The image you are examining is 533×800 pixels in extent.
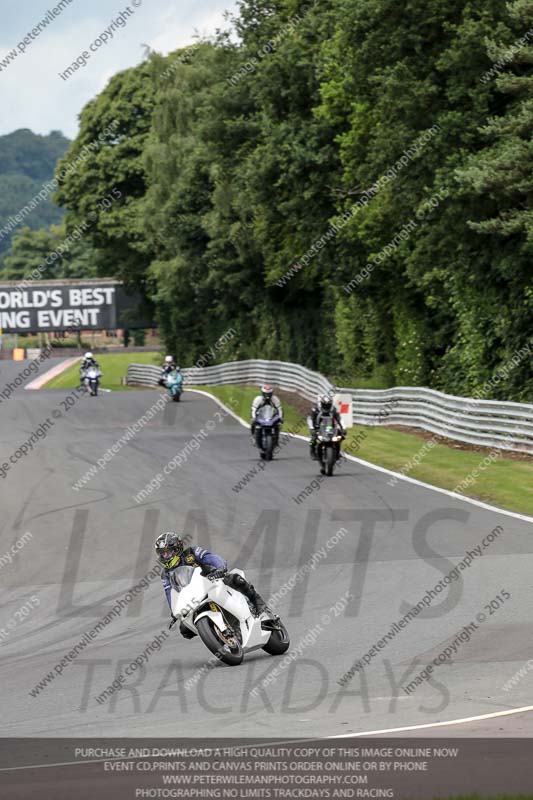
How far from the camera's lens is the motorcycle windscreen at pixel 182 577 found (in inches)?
405

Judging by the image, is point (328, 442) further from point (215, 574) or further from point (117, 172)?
point (117, 172)

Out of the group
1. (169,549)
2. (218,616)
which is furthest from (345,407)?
(218,616)

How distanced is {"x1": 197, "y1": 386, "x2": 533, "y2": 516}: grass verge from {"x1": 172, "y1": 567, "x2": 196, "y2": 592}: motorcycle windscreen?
915cm

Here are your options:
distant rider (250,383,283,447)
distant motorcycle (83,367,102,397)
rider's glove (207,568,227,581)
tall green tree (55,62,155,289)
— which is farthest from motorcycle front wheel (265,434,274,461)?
tall green tree (55,62,155,289)

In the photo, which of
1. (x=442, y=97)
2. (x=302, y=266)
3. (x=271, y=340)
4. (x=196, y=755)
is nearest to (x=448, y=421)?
(x=442, y=97)

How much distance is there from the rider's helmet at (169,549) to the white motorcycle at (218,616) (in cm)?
9

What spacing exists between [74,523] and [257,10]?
31006 millimetres

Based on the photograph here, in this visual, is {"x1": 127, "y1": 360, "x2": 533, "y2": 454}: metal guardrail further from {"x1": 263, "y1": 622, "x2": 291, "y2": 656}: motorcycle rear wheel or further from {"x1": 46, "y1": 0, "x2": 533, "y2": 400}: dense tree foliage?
{"x1": 263, "y1": 622, "x2": 291, "y2": 656}: motorcycle rear wheel

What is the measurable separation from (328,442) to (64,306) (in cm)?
6337

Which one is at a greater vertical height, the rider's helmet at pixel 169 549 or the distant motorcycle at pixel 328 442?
the rider's helmet at pixel 169 549

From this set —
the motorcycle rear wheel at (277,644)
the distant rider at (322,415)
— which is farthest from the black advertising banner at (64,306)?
the motorcycle rear wheel at (277,644)

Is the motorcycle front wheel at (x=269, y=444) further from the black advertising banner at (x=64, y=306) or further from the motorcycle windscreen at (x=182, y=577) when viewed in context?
the black advertising banner at (x=64, y=306)

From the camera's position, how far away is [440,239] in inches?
1215

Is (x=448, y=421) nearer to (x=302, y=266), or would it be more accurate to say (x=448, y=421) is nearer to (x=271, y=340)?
(x=302, y=266)
